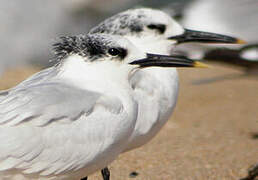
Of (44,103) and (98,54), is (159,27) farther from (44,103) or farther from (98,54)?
(44,103)

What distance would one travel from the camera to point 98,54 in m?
3.42

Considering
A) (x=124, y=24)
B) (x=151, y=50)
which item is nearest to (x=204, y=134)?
(x=151, y=50)

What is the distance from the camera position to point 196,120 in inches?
245

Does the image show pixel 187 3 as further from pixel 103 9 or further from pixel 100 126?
pixel 100 126

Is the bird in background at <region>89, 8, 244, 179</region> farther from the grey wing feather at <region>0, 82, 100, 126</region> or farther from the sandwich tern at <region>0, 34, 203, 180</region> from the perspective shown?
the grey wing feather at <region>0, 82, 100, 126</region>

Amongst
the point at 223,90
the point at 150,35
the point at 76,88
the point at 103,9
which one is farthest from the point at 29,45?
the point at 76,88

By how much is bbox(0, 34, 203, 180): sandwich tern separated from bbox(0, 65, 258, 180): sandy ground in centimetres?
112

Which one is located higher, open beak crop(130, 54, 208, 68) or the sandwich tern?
open beak crop(130, 54, 208, 68)

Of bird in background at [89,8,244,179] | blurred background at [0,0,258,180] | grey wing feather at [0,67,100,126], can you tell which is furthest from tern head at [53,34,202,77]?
blurred background at [0,0,258,180]

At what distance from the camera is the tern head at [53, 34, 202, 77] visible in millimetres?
3406

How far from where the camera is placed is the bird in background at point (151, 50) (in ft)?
13.1

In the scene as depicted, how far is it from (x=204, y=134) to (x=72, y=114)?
2.78 m

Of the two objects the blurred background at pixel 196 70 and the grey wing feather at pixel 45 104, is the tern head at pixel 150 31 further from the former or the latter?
the grey wing feather at pixel 45 104

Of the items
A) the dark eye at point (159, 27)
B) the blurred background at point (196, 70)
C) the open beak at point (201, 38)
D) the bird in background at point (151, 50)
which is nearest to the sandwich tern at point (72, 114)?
the bird in background at point (151, 50)
